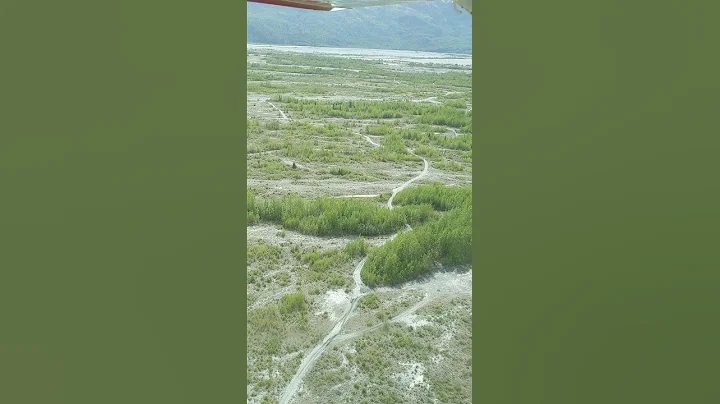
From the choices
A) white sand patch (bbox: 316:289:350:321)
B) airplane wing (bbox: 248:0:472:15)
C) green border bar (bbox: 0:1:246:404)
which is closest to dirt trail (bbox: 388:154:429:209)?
white sand patch (bbox: 316:289:350:321)

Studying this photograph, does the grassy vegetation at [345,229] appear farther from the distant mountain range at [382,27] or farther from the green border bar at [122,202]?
the green border bar at [122,202]

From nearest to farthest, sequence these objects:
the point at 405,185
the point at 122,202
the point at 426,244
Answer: the point at 122,202 → the point at 426,244 → the point at 405,185

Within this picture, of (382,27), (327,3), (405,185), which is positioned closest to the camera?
(327,3)

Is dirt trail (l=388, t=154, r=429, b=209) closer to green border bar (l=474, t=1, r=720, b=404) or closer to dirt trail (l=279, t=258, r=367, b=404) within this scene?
dirt trail (l=279, t=258, r=367, b=404)

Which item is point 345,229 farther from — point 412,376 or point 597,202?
point 597,202

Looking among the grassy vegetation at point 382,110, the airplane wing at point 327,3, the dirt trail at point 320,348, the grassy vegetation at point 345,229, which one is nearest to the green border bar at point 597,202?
the airplane wing at point 327,3

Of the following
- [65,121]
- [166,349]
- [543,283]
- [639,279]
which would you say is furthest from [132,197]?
[639,279]

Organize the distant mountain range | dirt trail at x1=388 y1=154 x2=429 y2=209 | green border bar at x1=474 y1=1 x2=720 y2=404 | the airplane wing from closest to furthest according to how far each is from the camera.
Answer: green border bar at x1=474 y1=1 x2=720 y2=404
the airplane wing
dirt trail at x1=388 y1=154 x2=429 y2=209
the distant mountain range

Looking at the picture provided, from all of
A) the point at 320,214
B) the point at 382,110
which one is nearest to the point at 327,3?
the point at 320,214
